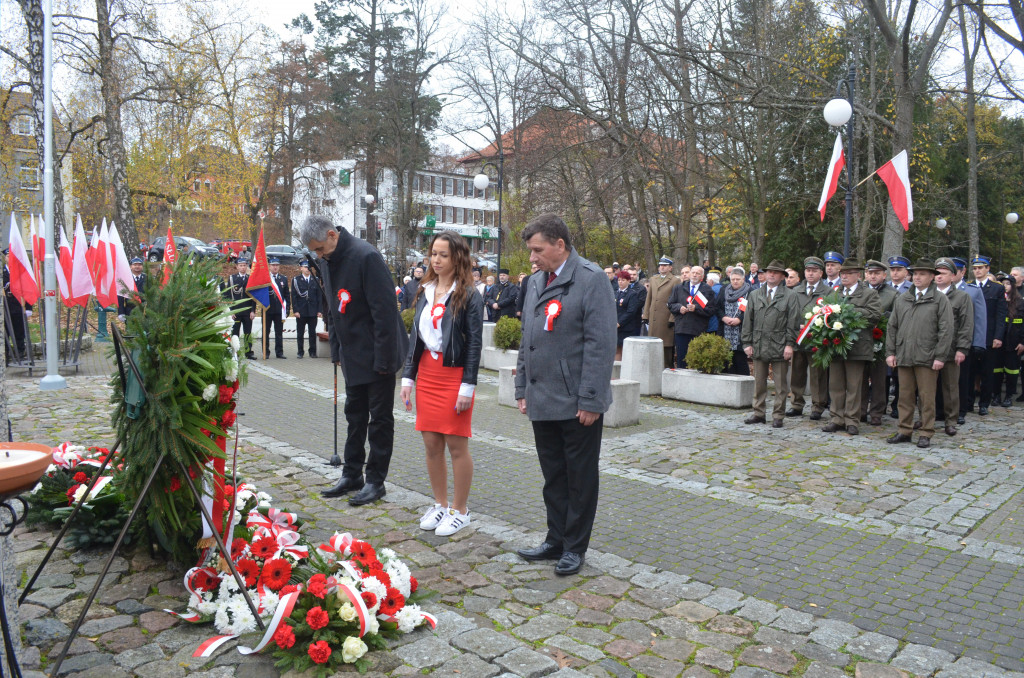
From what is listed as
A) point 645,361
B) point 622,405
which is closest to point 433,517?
point 622,405

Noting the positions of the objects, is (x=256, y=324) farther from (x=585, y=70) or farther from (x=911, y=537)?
(x=911, y=537)

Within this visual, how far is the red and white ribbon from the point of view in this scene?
4.65 meters

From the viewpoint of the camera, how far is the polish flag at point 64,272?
12.2 m

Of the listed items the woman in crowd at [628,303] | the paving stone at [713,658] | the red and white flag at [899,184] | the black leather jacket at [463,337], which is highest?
the red and white flag at [899,184]

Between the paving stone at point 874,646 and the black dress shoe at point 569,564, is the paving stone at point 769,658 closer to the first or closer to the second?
the paving stone at point 874,646

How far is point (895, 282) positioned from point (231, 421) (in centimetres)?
904

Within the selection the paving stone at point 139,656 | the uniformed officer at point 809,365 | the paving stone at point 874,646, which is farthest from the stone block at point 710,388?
the paving stone at point 139,656

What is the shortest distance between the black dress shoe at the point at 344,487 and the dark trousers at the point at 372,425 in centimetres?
4

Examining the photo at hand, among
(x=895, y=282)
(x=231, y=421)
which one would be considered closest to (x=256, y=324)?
(x=895, y=282)

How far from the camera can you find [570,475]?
4695 millimetres

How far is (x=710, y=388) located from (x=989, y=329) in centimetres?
434

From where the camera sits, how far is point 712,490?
669 centimetres

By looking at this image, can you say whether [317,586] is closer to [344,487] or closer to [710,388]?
[344,487]

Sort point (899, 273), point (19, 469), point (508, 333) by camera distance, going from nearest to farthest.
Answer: point (19, 469) < point (899, 273) < point (508, 333)
